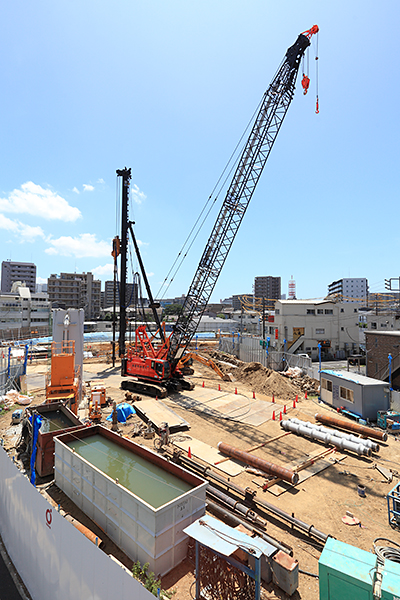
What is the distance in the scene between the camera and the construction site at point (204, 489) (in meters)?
6.27

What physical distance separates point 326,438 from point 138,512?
11059 millimetres

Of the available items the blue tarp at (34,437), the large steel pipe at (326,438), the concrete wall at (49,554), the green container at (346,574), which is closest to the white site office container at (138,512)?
the concrete wall at (49,554)

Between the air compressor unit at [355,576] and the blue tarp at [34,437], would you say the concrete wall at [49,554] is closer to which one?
the blue tarp at [34,437]

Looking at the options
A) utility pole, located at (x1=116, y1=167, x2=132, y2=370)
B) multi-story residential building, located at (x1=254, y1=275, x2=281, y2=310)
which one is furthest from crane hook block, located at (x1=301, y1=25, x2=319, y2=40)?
multi-story residential building, located at (x1=254, y1=275, x2=281, y2=310)

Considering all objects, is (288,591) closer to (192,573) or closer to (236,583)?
(236,583)

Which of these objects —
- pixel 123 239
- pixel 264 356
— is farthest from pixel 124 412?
pixel 123 239

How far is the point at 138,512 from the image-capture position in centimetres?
757

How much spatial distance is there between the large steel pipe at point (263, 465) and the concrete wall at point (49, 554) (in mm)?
7762

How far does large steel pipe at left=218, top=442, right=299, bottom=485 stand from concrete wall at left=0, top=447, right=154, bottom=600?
7.76 metres

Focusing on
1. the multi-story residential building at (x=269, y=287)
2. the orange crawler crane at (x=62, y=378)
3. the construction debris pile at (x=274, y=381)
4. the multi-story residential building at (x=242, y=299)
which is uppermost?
the multi-story residential building at (x=269, y=287)

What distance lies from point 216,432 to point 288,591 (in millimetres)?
10069

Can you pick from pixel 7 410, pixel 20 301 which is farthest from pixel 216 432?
pixel 20 301

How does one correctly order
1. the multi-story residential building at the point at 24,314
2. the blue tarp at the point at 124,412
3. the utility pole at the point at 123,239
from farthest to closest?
the multi-story residential building at the point at 24,314 → the utility pole at the point at 123,239 → the blue tarp at the point at 124,412

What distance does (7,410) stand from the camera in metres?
18.3
